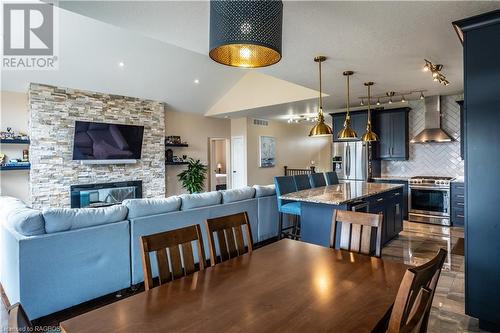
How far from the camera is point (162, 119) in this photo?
7859mm

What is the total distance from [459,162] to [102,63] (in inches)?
305

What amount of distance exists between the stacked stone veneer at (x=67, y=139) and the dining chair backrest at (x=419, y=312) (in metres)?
6.65

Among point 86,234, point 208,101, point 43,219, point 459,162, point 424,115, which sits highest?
point 208,101

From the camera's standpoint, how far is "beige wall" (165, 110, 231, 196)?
330 inches

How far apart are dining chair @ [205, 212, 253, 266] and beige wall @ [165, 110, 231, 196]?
6.44m

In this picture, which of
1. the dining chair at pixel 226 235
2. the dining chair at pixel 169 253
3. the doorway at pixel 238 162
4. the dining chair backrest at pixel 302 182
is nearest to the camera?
the dining chair at pixel 169 253

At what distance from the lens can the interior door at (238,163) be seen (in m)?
9.48

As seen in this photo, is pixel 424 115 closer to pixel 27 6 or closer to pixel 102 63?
pixel 102 63

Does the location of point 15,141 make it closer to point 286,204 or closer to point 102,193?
point 102,193

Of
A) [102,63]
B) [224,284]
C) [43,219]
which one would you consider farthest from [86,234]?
[102,63]

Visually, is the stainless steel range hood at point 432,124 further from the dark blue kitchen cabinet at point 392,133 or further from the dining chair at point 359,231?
the dining chair at point 359,231

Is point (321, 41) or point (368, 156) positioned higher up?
point (321, 41)

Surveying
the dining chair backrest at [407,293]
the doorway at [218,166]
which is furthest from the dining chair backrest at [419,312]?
the doorway at [218,166]

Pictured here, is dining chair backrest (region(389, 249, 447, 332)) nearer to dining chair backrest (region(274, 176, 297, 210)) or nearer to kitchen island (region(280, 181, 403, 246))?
kitchen island (region(280, 181, 403, 246))
